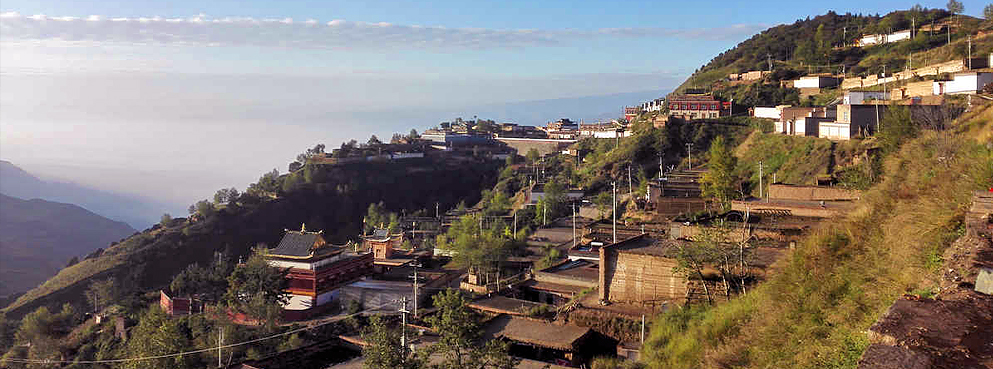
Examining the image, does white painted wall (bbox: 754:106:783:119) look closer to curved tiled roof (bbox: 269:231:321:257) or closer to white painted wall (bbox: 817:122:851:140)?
white painted wall (bbox: 817:122:851:140)

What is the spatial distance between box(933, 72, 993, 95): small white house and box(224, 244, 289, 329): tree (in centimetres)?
2392

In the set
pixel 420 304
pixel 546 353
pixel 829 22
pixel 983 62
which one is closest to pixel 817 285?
pixel 546 353

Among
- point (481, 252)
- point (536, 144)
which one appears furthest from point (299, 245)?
point (536, 144)

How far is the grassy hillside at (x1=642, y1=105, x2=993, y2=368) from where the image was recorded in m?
5.86

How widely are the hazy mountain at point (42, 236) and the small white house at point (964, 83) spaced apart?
5667cm

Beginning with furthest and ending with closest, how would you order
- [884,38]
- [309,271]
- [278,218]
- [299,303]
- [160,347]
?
[884,38], [278,218], [309,271], [299,303], [160,347]

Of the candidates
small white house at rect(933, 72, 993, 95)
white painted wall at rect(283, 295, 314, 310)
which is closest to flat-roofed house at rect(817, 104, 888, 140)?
small white house at rect(933, 72, 993, 95)

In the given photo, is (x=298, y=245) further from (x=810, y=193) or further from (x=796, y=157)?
(x=796, y=157)

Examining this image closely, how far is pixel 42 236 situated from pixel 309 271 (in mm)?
65136

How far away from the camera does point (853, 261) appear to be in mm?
7176

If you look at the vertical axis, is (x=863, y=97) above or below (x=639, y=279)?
above

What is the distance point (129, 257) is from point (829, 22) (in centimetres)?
6302

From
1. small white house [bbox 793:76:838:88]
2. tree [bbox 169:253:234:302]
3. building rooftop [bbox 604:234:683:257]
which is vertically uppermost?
small white house [bbox 793:76:838:88]

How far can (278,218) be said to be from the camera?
4972cm
